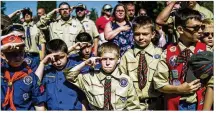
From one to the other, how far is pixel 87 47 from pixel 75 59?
23 cm

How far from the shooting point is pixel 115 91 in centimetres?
396

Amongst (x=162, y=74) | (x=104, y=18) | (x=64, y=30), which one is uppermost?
(x=104, y=18)

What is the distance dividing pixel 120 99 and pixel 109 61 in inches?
15.1

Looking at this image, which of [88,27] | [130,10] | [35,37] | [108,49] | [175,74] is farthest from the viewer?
[35,37]

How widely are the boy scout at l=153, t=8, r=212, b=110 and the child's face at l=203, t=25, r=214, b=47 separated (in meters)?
0.22

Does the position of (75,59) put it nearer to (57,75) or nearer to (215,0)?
(57,75)

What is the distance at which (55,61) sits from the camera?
14.2ft

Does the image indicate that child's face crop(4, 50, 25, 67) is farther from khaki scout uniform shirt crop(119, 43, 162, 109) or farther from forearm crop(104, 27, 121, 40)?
forearm crop(104, 27, 121, 40)

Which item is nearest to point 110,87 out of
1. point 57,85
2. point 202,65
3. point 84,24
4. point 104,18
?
point 57,85

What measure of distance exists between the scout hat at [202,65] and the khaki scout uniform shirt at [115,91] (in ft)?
2.11

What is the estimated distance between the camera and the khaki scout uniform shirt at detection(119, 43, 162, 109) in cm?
412

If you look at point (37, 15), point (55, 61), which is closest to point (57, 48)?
point (55, 61)

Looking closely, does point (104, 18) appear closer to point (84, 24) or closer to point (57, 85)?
point (84, 24)

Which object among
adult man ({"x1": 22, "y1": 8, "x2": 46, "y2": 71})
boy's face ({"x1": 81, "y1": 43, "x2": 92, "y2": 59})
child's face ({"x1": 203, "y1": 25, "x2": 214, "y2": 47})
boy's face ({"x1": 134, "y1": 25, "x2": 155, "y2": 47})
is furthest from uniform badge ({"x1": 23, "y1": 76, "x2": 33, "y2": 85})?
adult man ({"x1": 22, "y1": 8, "x2": 46, "y2": 71})
